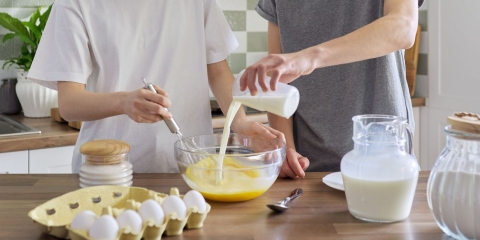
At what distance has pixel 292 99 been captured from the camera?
1.24 m

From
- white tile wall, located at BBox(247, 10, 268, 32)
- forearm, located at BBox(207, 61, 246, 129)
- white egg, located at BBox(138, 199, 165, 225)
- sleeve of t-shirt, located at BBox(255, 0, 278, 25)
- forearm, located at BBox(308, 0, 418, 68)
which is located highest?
white tile wall, located at BBox(247, 10, 268, 32)

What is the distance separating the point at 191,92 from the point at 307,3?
43 centimetres

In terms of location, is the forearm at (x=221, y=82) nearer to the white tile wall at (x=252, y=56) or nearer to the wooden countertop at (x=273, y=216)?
the wooden countertop at (x=273, y=216)

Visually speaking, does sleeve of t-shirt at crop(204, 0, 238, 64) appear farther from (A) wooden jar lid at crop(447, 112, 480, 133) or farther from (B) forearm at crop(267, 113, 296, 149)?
(A) wooden jar lid at crop(447, 112, 480, 133)

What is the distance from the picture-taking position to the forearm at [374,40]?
4.27 ft

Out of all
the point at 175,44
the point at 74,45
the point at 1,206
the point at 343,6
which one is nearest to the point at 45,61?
the point at 74,45

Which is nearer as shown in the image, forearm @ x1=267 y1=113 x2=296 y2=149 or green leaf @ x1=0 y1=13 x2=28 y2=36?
forearm @ x1=267 y1=113 x2=296 y2=149

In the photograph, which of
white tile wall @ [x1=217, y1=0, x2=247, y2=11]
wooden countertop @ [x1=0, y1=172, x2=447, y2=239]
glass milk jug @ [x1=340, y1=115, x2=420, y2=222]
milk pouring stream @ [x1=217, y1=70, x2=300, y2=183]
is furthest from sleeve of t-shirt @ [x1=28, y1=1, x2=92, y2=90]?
white tile wall @ [x1=217, y1=0, x2=247, y2=11]

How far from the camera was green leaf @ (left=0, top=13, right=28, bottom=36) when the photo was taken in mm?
2746

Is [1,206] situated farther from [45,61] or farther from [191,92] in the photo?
[191,92]

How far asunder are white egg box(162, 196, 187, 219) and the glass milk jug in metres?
0.33

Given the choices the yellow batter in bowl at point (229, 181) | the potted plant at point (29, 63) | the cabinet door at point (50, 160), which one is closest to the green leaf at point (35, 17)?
the potted plant at point (29, 63)

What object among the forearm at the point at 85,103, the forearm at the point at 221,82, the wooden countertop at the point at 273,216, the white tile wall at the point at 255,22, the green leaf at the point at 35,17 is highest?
the white tile wall at the point at 255,22

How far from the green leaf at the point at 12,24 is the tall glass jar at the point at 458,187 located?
7.26 ft
